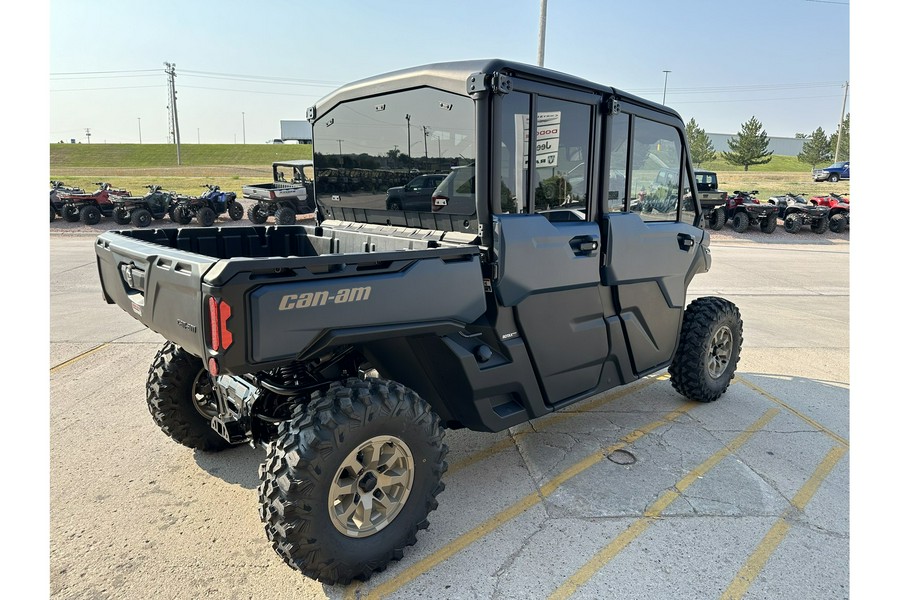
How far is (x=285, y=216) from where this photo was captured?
1825 cm

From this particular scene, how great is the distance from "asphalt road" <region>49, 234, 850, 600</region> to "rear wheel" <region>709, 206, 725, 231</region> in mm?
16817

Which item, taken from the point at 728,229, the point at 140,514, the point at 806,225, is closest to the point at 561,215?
the point at 140,514

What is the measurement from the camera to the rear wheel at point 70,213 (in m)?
19.3

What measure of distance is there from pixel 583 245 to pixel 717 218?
19.7 m

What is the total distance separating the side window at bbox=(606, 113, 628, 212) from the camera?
3.90 metres

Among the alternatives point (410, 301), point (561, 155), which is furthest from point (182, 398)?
point (561, 155)

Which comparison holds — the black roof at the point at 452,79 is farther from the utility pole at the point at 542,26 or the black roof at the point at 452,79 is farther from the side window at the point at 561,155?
the utility pole at the point at 542,26

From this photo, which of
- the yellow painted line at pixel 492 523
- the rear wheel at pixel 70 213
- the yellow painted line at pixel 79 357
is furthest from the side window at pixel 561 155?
the rear wheel at pixel 70 213

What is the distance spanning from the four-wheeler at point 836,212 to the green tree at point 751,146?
4685 centimetres

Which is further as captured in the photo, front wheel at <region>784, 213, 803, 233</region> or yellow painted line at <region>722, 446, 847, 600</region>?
front wheel at <region>784, 213, 803, 233</region>

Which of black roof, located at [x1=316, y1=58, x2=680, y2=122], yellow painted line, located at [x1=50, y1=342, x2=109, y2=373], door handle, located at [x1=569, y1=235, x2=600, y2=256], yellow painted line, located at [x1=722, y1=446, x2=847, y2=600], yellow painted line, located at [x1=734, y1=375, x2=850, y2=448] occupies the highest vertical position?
black roof, located at [x1=316, y1=58, x2=680, y2=122]

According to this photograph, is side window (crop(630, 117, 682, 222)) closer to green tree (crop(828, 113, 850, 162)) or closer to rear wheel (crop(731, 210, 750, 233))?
rear wheel (crop(731, 210, 750, 233))

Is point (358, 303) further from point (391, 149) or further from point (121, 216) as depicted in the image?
point (121, 216)

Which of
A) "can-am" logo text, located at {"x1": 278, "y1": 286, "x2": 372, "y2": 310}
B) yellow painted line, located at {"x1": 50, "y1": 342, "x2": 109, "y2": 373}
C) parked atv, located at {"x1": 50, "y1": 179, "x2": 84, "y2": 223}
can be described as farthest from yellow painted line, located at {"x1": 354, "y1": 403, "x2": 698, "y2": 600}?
parked atv, located at {"x1": 50, "y1": 179, "x2": 84, "y2": 223}
